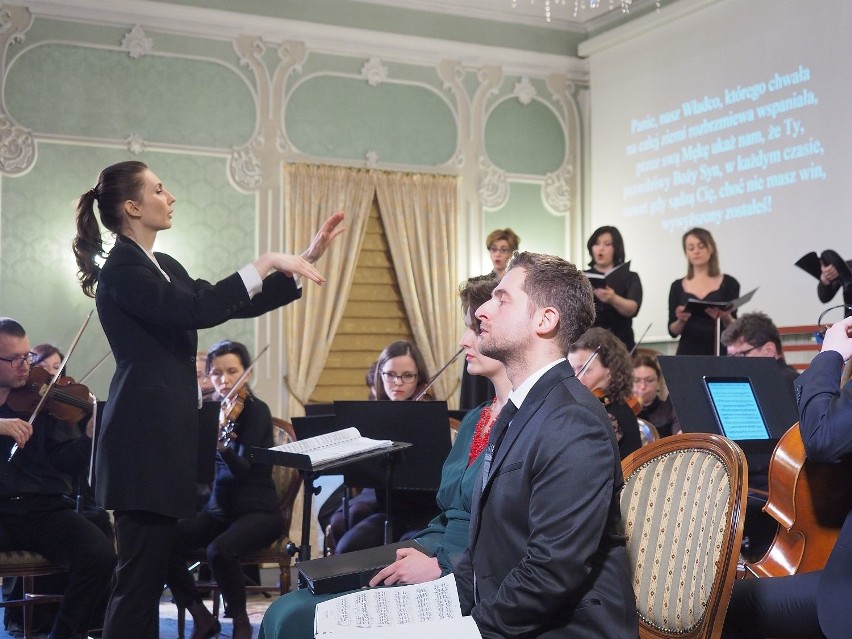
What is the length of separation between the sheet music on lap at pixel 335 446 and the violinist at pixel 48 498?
1.08 m

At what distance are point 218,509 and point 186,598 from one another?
1.23 feet

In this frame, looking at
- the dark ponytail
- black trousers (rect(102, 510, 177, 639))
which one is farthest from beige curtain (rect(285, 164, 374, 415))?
black trousers (rect(102, 510, 177, 639))

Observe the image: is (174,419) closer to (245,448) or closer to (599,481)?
(599,481)

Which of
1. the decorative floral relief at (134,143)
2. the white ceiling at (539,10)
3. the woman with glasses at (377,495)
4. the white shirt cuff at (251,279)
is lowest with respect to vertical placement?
the woman with glasses at (377,495)

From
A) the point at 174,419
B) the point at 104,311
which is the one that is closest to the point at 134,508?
the point at 174,419

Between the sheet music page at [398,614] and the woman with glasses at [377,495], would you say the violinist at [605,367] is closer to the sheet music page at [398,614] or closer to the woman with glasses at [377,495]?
the woman with glasses at [377,495]

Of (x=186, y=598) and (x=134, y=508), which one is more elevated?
(x=134, y=508)

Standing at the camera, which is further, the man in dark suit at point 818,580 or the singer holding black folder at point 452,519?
the singer holding black folder at point 452,519

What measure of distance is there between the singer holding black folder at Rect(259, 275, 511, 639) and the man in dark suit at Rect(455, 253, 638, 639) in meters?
0.31

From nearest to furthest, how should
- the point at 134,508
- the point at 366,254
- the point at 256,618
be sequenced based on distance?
the point at 134,508, the point at 256,618, the point at 366,254

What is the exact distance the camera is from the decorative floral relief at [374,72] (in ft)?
26.6

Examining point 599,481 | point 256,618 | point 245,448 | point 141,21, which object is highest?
point 141,21

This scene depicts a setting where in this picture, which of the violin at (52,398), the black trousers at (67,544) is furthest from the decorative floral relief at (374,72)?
the black trousers at (67,544)

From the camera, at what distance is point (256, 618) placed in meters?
4.80
